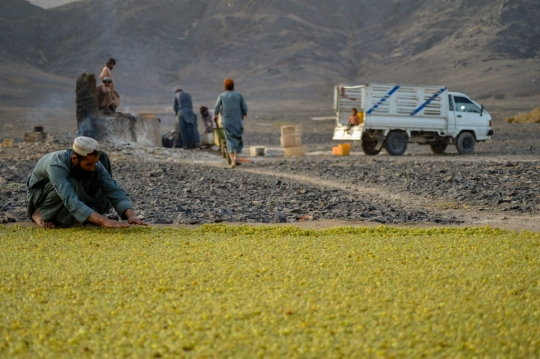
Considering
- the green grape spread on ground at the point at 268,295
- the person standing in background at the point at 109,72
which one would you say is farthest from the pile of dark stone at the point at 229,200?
the person standing in background at the point at 109,72

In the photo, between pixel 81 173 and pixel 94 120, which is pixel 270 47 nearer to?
pixel 94 120

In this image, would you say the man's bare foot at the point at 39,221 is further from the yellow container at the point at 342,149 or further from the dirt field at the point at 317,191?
the yellow container at the point at 342,149

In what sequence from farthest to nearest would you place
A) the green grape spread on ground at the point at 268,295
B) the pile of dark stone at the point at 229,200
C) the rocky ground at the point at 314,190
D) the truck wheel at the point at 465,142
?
the truck wheel at the point at 465,142, the rocky ground at the point at 314,190, the pile of dark stone at the point at 229,200, the green grape spread on ground at the point at 268,295

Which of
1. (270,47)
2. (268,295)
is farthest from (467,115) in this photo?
(270,47)

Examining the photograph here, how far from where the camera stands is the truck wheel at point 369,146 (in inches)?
768

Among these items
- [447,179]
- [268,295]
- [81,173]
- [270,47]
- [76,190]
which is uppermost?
[270,47]

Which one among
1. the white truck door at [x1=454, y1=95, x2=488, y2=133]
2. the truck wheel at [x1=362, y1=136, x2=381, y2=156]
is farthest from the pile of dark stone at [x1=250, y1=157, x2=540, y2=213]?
the white truck door at [x1=454, y1=95, x2=488, y2=133]

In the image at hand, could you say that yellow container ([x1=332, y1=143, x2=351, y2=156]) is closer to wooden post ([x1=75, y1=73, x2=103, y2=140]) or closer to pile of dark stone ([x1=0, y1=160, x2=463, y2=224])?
wooden post ([x1=75, y1=73, x2=103, y2=140])

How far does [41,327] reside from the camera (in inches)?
150

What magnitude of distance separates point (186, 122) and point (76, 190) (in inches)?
554

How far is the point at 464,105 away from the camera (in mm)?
19594

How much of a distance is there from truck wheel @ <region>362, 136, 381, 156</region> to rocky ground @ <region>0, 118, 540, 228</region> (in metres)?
2.78

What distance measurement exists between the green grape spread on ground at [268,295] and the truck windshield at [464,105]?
13.5 m

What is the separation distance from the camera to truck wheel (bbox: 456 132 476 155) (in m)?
19.3
